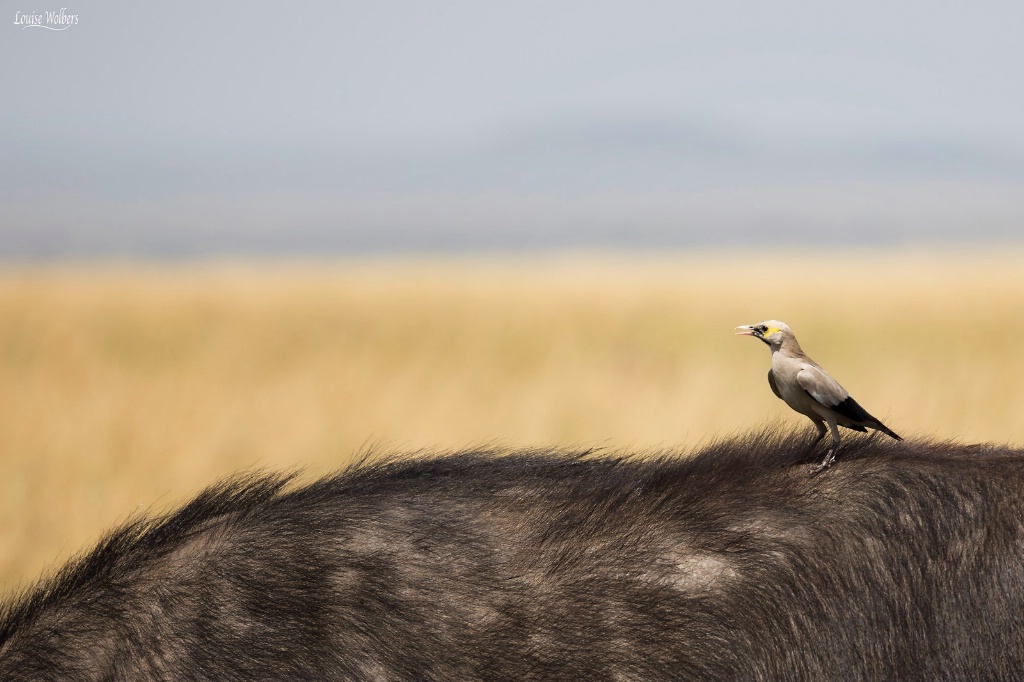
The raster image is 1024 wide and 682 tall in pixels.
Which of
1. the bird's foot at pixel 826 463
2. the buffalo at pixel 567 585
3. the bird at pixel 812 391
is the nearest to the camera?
the buffalo at pixel 567 585

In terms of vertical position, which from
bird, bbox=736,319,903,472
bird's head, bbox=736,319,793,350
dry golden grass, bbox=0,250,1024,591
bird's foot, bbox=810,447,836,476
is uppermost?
bird's head, bbox=736,319,793,350

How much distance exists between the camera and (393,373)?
2177cm

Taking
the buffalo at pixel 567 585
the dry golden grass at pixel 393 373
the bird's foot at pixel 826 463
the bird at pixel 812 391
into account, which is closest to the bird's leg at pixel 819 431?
the bird at pixel 812 391

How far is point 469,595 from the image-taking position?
2.95 meters

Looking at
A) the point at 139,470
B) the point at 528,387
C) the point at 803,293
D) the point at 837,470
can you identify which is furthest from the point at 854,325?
the point at 837,470

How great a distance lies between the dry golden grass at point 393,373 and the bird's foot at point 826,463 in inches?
282

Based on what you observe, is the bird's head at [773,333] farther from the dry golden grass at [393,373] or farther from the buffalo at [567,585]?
the dry golden grass at [393,373]

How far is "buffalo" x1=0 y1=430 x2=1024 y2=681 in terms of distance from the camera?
2883 mm

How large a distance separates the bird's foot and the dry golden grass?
7.16m

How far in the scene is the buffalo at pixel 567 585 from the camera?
2.88m

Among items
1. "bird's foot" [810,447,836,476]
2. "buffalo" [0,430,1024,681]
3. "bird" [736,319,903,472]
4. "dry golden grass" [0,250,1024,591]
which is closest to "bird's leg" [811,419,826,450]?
"bird" [736,319,903,472]

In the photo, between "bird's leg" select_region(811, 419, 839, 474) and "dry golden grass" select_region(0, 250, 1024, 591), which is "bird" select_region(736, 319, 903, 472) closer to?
"bird's leg" select_region(811, 419, 839, 474)

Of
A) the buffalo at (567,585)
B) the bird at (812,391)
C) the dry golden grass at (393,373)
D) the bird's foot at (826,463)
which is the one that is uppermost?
the bird at (812,391)

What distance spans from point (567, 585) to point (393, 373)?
746 inches
